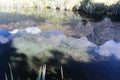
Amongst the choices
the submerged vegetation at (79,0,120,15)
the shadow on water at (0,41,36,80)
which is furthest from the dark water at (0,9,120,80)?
the submerged vegetation at (79,0,120,15)

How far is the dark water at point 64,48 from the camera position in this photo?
21.6ft

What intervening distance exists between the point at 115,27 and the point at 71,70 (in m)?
6.74

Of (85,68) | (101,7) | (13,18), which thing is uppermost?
(101,7)

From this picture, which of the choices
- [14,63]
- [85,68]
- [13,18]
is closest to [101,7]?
[13,18]

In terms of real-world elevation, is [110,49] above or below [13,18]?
below

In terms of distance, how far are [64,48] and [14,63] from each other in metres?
2.23

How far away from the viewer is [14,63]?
6.93 metres

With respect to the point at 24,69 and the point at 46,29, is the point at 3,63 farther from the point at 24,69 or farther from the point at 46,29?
the point at 46,29

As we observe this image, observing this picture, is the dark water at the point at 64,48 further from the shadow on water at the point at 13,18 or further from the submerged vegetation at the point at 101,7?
the submerged vegetation at the point at 101,7

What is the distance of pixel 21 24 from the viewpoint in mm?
12289

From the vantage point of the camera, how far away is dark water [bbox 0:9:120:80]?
21.6ft

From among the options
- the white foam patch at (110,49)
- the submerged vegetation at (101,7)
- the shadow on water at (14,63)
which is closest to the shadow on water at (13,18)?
the submerged vegetation at (101,7)

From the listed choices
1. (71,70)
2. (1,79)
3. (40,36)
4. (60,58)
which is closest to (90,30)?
(40,36)

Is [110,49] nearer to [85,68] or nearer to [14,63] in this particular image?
[85,68]
